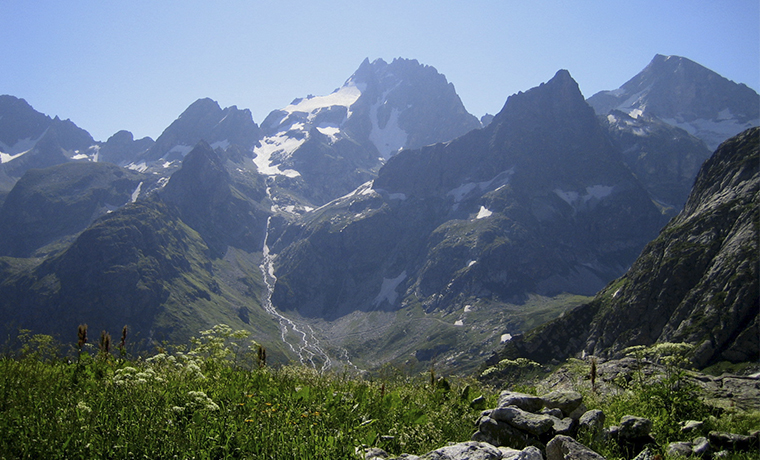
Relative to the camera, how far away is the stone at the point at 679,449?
8.32 m

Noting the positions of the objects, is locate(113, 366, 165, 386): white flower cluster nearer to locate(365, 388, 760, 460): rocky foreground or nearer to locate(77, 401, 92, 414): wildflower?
locate(77, 401, 92, 414): wildflower

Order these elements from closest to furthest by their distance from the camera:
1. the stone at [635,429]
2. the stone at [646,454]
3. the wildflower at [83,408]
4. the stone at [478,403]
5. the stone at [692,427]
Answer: the wildflower at [83,408] → the stone at [646,454] → the stone at [635,429] → the stone at [692,427] → the stone at [478,403]

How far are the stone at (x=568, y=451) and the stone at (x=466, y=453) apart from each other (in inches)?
39.0

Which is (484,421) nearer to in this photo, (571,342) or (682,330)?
(682,330)

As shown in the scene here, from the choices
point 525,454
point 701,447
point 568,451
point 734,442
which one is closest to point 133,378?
point 525,454

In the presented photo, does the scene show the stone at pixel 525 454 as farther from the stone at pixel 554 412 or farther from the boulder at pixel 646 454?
the stone at pixel 554 412

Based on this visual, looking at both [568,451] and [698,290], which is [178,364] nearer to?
[568,451]

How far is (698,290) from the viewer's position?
12369cm

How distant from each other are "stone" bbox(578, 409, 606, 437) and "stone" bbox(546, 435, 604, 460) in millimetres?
1701

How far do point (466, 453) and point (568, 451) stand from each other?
1.80 m

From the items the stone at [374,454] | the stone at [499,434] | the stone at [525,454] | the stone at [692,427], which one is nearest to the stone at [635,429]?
the stone at [692,427]

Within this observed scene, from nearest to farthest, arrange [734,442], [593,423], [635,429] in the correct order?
[635,429] → [734,442] → [593,423]

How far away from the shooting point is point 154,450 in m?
6.75

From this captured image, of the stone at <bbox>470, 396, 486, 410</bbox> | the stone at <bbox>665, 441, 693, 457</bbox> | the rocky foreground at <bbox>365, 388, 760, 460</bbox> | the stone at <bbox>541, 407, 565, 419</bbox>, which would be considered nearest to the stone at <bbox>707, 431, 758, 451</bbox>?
the rocky foreground at <bbox>365, 388, 760, 460</bbox>
